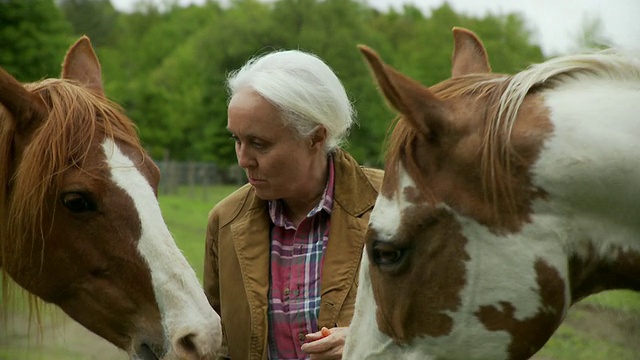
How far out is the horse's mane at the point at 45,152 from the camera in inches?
121

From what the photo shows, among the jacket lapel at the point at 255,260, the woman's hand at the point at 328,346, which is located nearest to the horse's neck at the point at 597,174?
the woman's hand at the point at 328,346

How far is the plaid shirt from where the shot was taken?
3.20 meters

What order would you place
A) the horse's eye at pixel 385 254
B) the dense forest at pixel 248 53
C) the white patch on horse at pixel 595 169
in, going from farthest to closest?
the dense forest at pixel 248 53
the horse's eye at pixel 385 254
the white patch on horse at pixel 595 169

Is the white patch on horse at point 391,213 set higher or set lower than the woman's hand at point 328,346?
higher

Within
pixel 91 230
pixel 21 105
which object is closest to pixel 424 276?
pixel 91 230

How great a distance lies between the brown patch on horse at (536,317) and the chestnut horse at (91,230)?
1.09m

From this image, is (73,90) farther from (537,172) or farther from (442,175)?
(537,172)

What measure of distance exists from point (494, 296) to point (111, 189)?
1.56 m

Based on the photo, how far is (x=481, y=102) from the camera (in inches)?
96.8

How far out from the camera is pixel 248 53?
42.3 meters

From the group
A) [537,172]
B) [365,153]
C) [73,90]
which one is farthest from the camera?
[365,153]

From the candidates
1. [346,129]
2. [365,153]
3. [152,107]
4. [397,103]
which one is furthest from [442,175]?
[152,107]

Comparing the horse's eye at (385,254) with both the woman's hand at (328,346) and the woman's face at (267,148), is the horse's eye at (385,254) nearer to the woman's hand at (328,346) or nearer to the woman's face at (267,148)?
the woman's hand at (328,346)

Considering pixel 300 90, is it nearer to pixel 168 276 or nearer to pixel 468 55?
pixel 468 55
